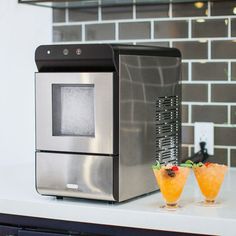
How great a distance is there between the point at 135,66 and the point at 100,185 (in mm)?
366

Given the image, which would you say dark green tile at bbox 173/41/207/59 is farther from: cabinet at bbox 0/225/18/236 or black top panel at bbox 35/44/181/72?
cabinet at bbox 0/225/18/236

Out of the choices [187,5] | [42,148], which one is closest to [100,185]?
[42,148]

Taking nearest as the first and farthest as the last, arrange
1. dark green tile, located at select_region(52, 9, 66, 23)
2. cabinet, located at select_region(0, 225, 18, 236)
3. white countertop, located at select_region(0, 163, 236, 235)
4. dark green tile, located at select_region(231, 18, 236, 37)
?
white countertop, located at select_region(0, 163, 236, 235) → cabinet, located at select_region(0, 225, 18, 236) → dark green tile, located at select_region(231, 18, 236, 37) → dark green tile, located at select_region(52, 9, 66, 23)

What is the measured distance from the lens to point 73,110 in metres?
1.97

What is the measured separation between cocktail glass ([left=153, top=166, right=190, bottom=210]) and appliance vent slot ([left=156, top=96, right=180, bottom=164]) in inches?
9.8

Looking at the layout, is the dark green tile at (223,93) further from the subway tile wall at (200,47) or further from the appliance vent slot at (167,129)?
the appliance vent slot at (167,129)

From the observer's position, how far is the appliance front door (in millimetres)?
1886

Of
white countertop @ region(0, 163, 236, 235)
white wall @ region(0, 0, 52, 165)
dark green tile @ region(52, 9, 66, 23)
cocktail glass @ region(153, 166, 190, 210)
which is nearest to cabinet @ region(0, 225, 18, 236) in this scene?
white countertop @ region(0, 163, 236, 235)

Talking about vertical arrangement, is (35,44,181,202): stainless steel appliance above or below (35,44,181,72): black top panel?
below

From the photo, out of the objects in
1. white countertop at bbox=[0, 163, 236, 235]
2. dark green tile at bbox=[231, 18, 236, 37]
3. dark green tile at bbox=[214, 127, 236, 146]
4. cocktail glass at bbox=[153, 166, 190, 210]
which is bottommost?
white countertop at bbox=[0, 163, 236, 235]

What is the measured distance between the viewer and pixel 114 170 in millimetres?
1890

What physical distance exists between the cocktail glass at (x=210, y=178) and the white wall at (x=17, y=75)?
0.97 meters

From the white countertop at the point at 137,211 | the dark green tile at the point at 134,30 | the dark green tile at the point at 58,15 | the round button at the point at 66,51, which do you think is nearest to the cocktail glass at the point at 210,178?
the white countertop at the point at 137,211

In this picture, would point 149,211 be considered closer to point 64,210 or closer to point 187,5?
point 64,210
